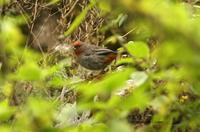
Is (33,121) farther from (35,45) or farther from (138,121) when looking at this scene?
(35,45)

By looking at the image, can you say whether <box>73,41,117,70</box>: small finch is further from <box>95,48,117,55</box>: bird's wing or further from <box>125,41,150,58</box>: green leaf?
<box>125,41,150,58</box>: green leaf

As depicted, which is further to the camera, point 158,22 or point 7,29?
point 7,29

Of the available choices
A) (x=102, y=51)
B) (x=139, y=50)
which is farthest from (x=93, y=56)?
(x=139, y=50)

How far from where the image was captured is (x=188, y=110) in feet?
4.81

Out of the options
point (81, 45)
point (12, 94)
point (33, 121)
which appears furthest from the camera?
point (81, 45)

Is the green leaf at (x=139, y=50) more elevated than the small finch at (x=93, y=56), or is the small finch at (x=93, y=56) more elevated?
the green leaf at (x=139, y=50)

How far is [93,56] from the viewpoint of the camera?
4098 mm

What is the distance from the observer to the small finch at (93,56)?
12.9 feet

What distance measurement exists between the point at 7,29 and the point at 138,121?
2.26 m

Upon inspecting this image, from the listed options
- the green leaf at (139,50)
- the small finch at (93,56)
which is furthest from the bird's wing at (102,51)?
the green leaf at (139,50)

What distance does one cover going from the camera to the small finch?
3.92 m

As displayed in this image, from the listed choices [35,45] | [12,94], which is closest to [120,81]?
[12,94]

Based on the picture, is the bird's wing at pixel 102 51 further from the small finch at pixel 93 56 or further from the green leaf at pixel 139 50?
the green leaf at pixel 139 50

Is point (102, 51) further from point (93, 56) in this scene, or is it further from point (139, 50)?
point (139, 50)
